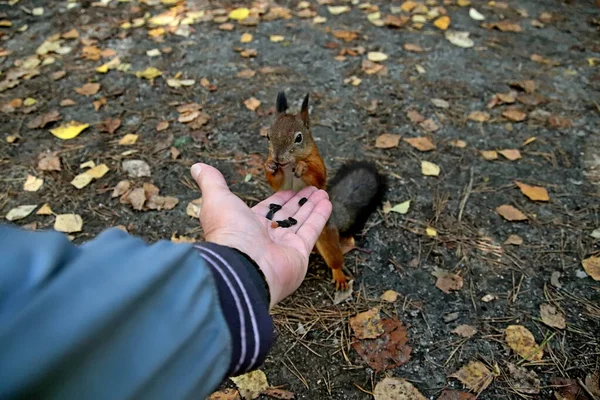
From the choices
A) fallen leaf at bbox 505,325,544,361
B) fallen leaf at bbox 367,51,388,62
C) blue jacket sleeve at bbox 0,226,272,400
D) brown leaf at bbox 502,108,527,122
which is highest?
blue jacket sleeve at bbox 0,226,272,400

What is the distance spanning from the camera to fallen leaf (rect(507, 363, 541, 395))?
4.70 feet

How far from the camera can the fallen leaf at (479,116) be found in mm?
2502

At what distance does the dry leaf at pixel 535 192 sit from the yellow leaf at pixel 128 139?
184cm

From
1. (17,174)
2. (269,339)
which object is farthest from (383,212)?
(17,174)

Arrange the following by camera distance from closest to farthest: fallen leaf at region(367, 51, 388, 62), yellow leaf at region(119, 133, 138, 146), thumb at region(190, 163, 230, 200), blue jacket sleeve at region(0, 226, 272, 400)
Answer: blue jacket sleeve at region(0, 226, 272, 400) < thumb at region(190, 163, 230, 200) < yellow leaf at region(119, 133, 138, 146) < fallen leaf at region(367, 51, 388, 62)

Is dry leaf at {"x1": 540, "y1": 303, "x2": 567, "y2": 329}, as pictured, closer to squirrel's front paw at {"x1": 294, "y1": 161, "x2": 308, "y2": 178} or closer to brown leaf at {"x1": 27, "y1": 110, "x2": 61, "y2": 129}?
squirrel's front paw at {"x1": 294, "y1": 161, "x2": 308, "y2": 178}

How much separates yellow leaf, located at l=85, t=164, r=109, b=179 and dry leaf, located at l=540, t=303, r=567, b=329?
189cm

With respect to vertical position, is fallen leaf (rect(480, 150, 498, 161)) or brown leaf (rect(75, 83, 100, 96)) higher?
brown leaf (rect(75, 83, 100, 96))

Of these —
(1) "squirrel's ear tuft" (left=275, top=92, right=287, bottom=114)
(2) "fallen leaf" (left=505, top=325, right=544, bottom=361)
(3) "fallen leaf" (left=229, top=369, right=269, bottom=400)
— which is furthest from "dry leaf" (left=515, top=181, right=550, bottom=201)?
(3) "fallen leaf" (left=229, top=369, right=269, bottom=400)

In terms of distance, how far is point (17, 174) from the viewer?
7.30 ft

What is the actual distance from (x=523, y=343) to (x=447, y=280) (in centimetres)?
32

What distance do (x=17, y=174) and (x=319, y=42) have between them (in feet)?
6.35

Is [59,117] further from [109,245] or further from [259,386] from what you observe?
[109,245]

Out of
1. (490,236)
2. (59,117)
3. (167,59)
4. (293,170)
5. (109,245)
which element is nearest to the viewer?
(109,245)
